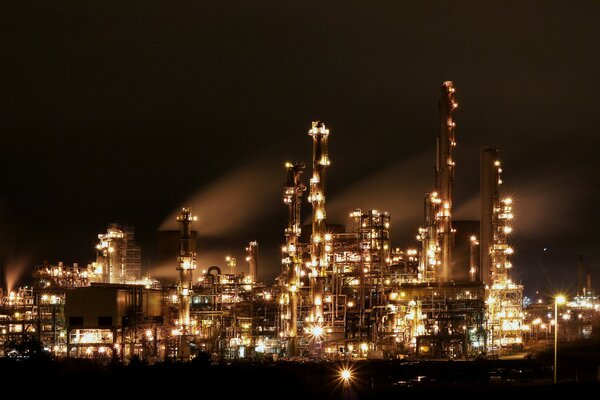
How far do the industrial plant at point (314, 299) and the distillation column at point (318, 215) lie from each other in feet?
0.31

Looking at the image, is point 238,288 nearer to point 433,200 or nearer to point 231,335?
point 231,335

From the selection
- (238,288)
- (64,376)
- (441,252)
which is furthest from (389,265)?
(64,376)

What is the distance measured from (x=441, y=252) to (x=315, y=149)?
1343cm

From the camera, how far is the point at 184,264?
262 ft

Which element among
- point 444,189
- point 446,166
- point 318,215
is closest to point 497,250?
point 444,189

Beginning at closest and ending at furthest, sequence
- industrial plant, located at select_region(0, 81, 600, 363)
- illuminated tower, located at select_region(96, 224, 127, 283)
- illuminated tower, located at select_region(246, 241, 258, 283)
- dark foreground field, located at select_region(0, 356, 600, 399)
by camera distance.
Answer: dark foreground field, located at select_region(0, 356, 600, 399) < industrial plant, located at select_region(0, 81, 600, 363) < illuminated tower, located at select_region(96, 224, 127, 283) < illuminated tower, located at select_region(246, 241, 258, 283)

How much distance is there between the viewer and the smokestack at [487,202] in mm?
90375

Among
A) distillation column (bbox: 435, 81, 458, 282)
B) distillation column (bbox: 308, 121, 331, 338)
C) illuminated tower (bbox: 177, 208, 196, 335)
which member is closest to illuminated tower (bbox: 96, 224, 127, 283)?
illuminated tower (bbox: 177, 208, 196, 335)

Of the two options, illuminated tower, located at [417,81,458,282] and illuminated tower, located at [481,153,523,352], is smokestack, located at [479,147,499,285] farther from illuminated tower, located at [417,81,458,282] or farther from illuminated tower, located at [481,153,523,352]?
illuminated tower, located at [417,81,458,282]

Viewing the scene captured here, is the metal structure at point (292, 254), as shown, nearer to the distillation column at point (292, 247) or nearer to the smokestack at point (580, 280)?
the distillation column at point (292, 247)

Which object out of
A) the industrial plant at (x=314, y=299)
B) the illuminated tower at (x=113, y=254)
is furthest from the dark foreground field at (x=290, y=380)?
the illuminated tower at (x=113, y=254)

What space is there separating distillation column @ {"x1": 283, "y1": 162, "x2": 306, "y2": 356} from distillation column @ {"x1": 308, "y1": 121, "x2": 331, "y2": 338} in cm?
121

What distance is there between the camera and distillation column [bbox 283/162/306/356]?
7875 cm

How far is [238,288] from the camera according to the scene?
292 ft
